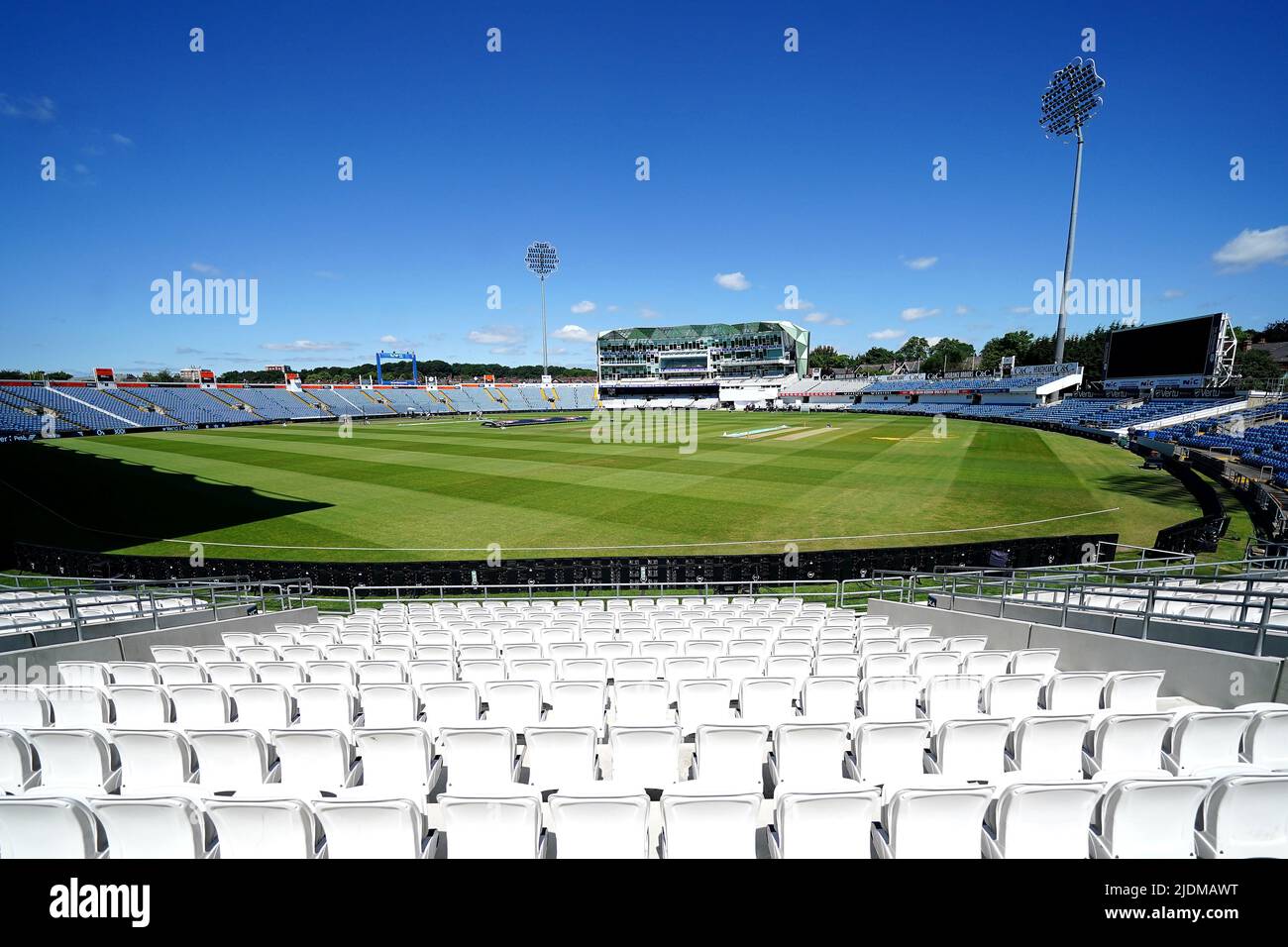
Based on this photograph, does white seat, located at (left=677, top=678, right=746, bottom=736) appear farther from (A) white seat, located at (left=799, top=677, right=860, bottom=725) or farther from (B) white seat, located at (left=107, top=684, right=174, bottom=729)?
(B) white seat, located at (left=107, top=684, right=174, bottom=729)

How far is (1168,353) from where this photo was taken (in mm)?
A: 57500

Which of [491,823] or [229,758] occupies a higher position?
[491,823]

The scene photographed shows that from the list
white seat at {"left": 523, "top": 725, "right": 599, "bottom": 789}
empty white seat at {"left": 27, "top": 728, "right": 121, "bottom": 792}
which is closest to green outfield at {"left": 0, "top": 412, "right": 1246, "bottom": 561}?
white seat at {"left": 523, "top": 725, "right": 599, "bottom": 789}

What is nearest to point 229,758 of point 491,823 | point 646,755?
point 491,823

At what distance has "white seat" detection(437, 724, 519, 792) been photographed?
13.7 feet

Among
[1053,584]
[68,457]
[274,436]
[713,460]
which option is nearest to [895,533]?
[1053,584]

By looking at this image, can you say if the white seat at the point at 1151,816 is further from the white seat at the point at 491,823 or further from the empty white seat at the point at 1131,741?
the white seat at the point at 491,823

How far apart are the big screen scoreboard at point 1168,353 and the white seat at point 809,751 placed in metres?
71.9

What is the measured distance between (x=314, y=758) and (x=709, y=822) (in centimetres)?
319

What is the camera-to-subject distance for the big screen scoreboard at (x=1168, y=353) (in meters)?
52.9

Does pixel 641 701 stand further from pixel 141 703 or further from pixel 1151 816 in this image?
pixel 141 703
